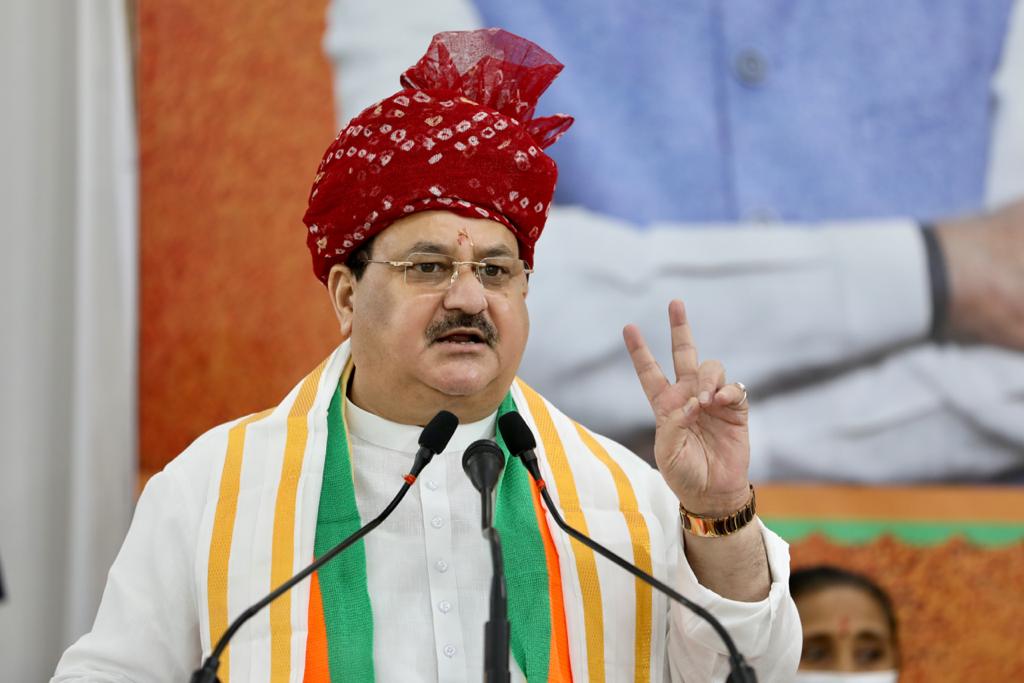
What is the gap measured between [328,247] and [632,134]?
1.69 m

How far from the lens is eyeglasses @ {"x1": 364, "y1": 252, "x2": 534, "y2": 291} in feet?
7.26

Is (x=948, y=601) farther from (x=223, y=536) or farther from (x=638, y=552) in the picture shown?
(x=223, y=536)

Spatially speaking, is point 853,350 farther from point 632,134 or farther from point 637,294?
point 632,134

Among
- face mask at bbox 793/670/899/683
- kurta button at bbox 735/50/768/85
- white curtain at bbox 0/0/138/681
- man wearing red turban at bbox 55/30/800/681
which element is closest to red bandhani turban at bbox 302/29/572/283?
man wearing red turban at bbox 55/30/800/681

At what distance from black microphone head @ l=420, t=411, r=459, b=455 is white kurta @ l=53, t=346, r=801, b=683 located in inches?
18.7

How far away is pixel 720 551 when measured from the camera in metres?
1.96

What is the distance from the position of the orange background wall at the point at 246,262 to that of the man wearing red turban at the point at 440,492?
128cm

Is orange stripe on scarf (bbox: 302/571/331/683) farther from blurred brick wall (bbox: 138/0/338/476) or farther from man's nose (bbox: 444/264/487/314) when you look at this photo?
blurred brick wall (bbox: 138/0/338/476)

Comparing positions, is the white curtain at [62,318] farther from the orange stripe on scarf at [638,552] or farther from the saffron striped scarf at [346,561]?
the orange stripe on scarf at [638,552]

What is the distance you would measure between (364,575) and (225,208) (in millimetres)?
1894

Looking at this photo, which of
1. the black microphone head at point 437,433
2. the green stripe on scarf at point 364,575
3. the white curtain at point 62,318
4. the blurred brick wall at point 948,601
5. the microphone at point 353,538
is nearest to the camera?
the microphone at point 353,538

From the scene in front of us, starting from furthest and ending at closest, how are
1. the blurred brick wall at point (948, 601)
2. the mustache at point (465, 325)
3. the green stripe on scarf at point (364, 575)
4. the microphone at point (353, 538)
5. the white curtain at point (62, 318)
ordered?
1. the blurred brick wall at point (948, 601)
2. the white curtain at point (62, 318)
3. the mustache at point (465, 325)
4. the green stripe on scarf at point (364, 575)
5. the microphone at point (353, 538)

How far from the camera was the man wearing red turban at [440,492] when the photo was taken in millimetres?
2000

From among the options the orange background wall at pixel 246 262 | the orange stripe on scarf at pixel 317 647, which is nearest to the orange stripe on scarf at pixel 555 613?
the orange stripe on scarf at pixel 317 647
